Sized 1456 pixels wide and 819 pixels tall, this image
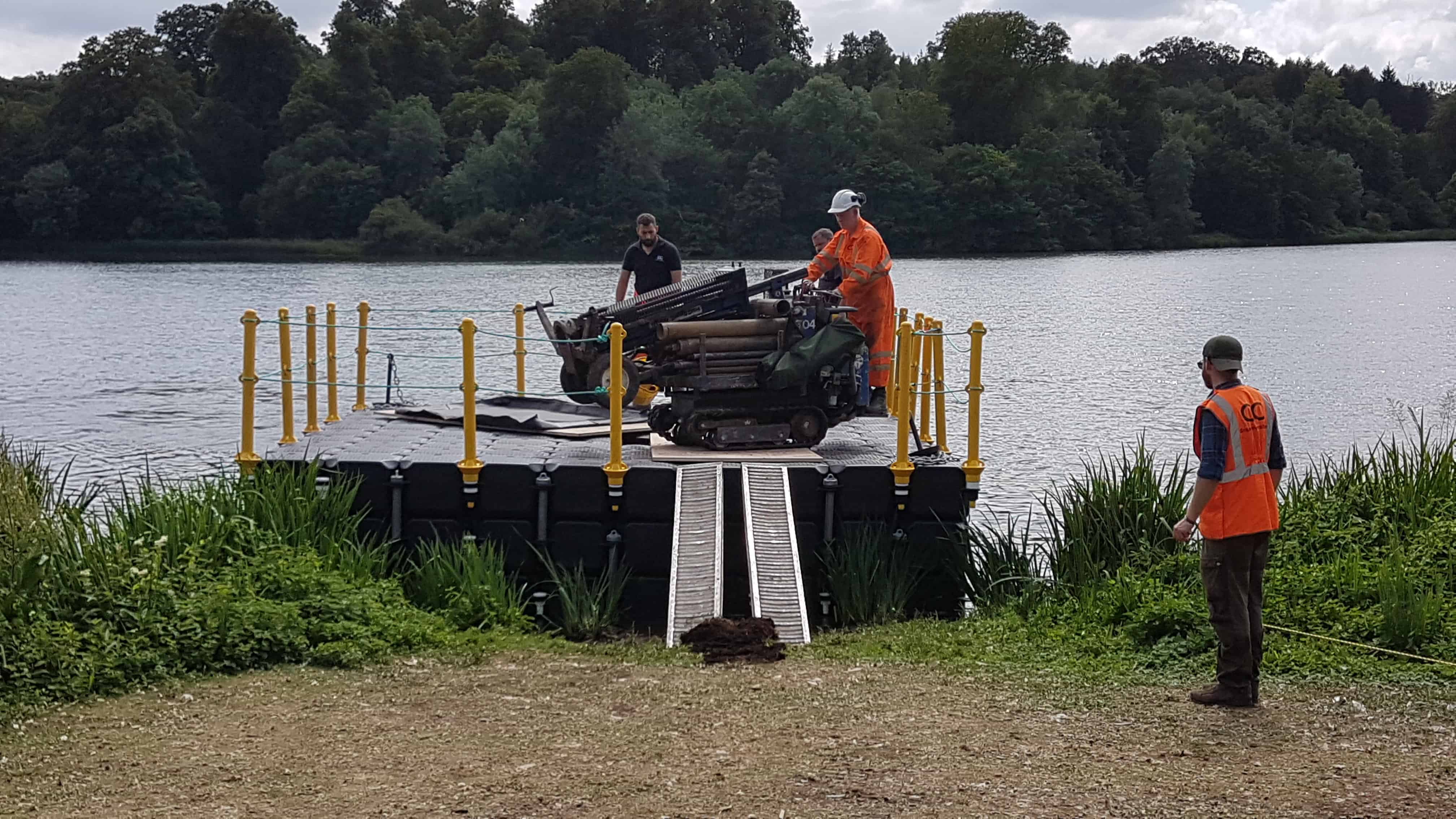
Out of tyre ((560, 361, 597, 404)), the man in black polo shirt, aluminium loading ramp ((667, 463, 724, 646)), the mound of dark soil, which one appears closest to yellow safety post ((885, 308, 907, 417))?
aluminium loading ramp ((667, 463, 724, 646))

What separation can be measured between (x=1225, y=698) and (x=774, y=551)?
360cm

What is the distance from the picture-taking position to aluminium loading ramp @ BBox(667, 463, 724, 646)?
32.2 feet

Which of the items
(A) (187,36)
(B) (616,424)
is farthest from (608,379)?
(A) (187,36)

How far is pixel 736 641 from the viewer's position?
9.32 m

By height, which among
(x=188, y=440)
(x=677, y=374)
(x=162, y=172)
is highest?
(x=162, y=172)

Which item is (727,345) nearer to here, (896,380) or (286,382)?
(896,380)

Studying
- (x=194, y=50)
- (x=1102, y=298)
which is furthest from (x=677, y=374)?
(x=194, y=50)

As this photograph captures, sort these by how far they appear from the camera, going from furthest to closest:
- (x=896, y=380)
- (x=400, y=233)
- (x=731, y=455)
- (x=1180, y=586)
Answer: (x=400, y=233) → (x=896, y=380) → (x=731, y=455) → (x=1180, y=586)

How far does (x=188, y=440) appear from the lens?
83.7 ft

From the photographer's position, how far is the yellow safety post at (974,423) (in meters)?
11.7

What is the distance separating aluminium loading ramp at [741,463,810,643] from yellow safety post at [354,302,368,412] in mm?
4993

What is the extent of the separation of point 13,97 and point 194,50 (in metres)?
16.1

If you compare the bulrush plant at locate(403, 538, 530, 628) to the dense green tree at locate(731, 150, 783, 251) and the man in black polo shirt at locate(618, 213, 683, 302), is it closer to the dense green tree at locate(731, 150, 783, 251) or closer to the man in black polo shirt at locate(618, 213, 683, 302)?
the man in black polo shirt at locate(618, 213, 683, 302)

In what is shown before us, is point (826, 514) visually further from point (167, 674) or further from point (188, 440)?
point (188, 440)
